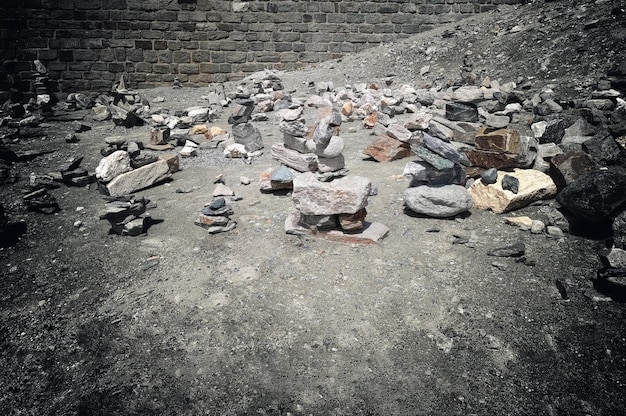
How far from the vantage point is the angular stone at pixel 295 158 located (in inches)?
193


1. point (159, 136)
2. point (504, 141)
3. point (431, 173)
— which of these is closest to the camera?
point (431, 173)

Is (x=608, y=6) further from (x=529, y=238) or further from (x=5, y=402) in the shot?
(x=5, y=402)

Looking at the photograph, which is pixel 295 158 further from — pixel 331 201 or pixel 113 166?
pixel 113 166

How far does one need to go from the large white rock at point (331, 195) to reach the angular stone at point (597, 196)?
1888mm

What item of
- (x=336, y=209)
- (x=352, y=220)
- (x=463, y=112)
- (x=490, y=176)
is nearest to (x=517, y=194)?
(x=490, y=176)

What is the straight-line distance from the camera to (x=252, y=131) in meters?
6.17

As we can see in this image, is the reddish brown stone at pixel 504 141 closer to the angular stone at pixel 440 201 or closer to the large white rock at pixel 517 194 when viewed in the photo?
the large white rock at pixel 517 194

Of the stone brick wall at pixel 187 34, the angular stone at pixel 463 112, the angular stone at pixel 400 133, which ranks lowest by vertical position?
the angular stone at pixel 400 133

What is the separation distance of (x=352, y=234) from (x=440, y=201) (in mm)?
978

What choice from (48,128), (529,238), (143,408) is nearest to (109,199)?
(143,408)

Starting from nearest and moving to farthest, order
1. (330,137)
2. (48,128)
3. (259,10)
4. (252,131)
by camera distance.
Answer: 1. (330,137)
2. (252,131)
3. (48,128)
4. (259,10)

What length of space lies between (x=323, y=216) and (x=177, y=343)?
1.67m

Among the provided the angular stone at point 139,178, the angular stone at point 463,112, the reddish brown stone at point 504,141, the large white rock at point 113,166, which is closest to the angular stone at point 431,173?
the reddish brown stone at point 504,141

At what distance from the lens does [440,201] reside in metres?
3.82
